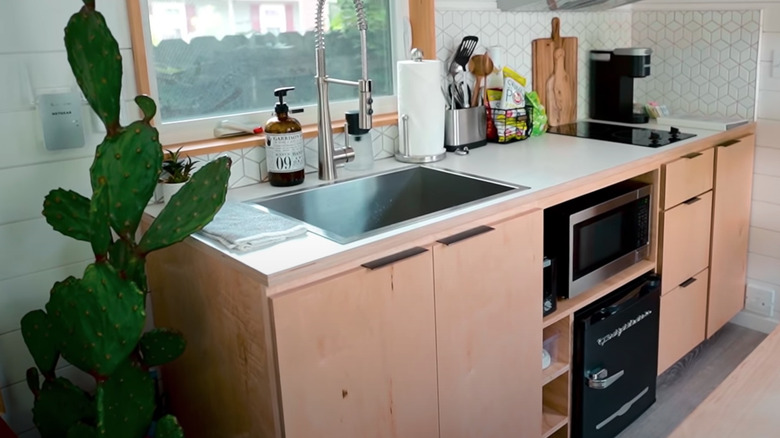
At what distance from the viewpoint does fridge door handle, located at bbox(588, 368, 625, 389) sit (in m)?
2.10

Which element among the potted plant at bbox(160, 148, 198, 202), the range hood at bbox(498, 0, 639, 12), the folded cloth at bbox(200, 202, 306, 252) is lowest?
the folded cloth at bbox(200, 202, 306, 252)

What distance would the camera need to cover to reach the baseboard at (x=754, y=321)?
2951 millimetres

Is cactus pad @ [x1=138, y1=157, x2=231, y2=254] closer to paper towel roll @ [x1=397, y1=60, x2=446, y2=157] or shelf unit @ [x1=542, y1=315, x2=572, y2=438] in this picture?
paper towel roll @ [x1=397, y1=60, x2=446, y2=157]

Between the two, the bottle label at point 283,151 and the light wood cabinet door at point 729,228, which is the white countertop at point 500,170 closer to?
the bottle label at point 283,151

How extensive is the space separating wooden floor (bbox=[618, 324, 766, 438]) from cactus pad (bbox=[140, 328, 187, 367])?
1.51 meters

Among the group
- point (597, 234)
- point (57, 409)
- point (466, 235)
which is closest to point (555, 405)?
point (597, 234)

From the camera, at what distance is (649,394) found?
241cm

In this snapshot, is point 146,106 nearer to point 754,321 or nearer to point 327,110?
point 327,110

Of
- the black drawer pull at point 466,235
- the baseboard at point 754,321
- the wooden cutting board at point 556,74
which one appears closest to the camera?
the black drawer pull at point 466,235

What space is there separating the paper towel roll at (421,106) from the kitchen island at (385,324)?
0.26 ft

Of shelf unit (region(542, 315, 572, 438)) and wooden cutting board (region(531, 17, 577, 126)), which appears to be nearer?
shelf unit (region(542, 315, 572, 438))

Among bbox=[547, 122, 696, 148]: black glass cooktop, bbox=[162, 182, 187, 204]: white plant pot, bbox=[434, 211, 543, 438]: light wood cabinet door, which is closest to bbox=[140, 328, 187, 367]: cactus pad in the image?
bbox=[162, 182, 187, 204]: white plant pot

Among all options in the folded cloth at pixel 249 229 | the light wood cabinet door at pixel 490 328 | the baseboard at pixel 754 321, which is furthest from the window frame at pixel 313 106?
the baseboard at pixel 754 321

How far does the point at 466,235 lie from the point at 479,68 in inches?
36.3
